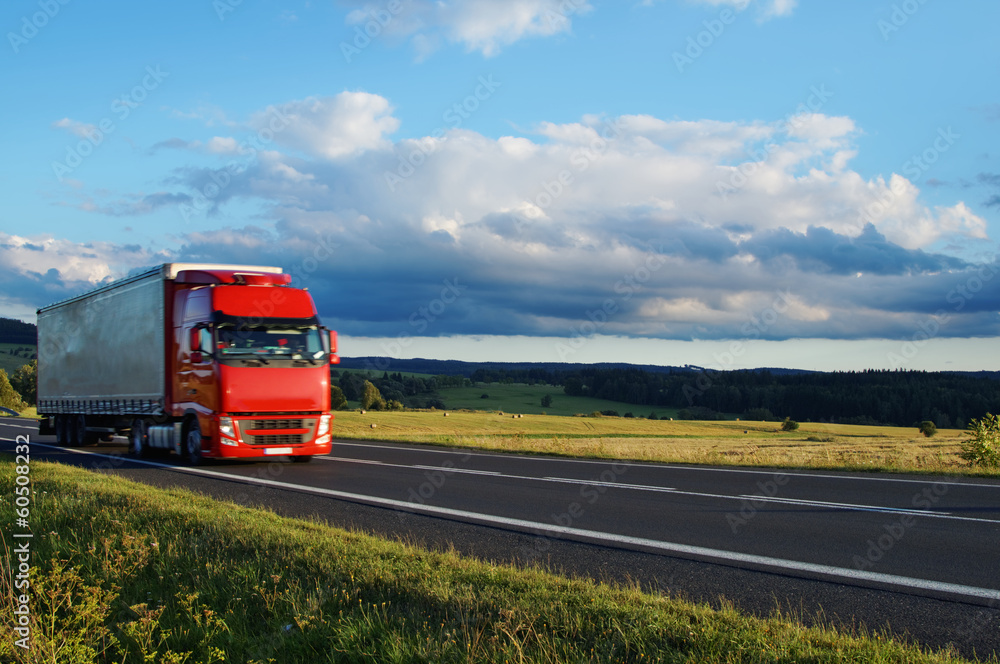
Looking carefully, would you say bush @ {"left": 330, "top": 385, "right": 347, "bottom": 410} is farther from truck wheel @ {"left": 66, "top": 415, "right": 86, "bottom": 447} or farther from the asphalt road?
the asphalt road

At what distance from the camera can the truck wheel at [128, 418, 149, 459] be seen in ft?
59.2

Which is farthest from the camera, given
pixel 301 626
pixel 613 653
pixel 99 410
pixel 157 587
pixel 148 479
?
pixel 99 410

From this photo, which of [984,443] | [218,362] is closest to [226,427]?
[218,362]

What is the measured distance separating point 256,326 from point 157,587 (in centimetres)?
1011

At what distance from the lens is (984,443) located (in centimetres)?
1703

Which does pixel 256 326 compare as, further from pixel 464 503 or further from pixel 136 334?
pixel 464 503

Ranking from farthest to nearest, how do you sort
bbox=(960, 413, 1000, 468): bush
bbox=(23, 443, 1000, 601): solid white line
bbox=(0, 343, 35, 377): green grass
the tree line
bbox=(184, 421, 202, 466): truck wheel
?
1. bbox=(0, 343, 35, 377): green grass
2. the tree line
3. bbox=(960, 413, 1000, 468): bush
4. bbox=(184, 421, 202, 466): truck wheel
5. bbox=(23, 443, 1000, 601): solid white line

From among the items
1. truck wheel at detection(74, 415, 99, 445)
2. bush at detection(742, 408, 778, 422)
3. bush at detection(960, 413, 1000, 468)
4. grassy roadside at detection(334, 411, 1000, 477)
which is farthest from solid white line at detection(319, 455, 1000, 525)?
bush at detection(742, 408, 778, 422)

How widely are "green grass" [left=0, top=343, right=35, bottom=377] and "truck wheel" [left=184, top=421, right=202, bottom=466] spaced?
110m

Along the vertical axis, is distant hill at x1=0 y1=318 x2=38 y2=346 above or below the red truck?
above

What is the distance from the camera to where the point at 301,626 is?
4562mm

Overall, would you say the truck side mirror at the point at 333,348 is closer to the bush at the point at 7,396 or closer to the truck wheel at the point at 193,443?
the truck wheel at the point at 193,443

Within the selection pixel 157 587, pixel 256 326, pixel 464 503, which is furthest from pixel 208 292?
pixel 157 587

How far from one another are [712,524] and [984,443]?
11.8 metres
